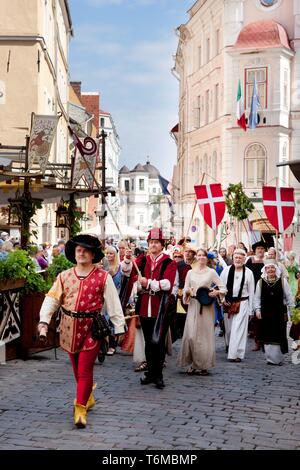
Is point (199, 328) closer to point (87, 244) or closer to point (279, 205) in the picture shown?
point (87, 244)

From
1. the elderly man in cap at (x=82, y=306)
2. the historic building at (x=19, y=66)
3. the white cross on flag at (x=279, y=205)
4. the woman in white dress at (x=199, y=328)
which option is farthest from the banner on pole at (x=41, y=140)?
the historic building at (x=19, y=66)

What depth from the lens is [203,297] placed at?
1152cm

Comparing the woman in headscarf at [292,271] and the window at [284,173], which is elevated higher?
the window at [284,173]

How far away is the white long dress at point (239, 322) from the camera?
41.7 ft

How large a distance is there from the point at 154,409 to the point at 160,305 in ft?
6.82

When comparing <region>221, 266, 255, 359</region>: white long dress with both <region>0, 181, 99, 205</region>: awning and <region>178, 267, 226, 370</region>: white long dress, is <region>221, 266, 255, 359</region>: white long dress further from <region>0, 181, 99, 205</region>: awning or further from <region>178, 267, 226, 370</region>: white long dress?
<region>0, 181, 99, 205</region>: awning

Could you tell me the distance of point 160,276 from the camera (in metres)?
10.5

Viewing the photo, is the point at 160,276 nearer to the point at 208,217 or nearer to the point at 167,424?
the point at 167,424

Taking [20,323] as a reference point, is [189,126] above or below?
above

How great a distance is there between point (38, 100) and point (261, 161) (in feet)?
46.0

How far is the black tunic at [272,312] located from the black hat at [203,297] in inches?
66.0

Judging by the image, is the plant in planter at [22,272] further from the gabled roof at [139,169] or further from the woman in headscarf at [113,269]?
the gabled roof at [139,169]

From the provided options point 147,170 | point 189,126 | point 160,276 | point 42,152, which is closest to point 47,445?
point 160,276

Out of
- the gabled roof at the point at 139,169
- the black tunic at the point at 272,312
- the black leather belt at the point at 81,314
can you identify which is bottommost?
the black tunic at the point at 272,312
